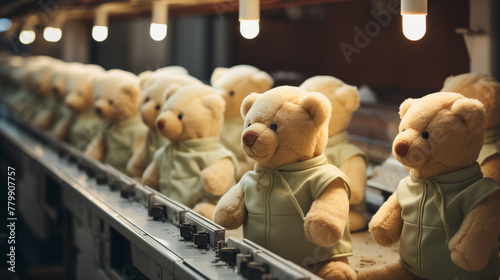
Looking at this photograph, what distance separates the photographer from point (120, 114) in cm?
426

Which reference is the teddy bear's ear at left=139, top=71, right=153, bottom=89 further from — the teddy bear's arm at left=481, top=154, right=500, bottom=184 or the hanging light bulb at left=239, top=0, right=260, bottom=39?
the teddy bear's arm at left=481, top=154, right=500, bottom=184

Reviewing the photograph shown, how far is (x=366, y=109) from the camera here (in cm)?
494

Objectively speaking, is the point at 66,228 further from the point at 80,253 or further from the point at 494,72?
the point at 494,72

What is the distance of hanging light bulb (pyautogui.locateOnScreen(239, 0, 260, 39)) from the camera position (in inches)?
102

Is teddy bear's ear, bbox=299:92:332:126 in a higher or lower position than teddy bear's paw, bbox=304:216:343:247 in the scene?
higher

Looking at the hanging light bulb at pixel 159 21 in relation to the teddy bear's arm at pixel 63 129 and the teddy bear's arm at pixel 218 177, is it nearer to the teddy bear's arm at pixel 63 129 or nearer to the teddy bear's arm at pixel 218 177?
the teddy bear's arm at pixel 218 177

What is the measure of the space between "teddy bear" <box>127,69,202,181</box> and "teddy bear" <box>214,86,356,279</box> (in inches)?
47.7

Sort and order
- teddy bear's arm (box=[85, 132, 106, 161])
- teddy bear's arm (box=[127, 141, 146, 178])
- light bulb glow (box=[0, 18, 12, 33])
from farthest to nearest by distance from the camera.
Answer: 1. light bulb glow (box=[0, 18, 12, 33])
2. teddy bear's arm (box=[85, 132, 106, 161])
3. teddy bear's arm (box=[127, 141, 146, 178])

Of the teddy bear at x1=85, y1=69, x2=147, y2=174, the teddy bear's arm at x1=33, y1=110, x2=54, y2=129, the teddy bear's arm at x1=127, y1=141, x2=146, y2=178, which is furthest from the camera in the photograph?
the teddy bear's arm at x1=33, y1=110, x2=54, y2=129

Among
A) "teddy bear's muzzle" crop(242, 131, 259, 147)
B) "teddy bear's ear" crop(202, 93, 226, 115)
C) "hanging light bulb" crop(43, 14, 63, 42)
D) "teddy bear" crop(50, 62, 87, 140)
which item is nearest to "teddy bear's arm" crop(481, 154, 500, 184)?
"teddy bear's muzzle" crop(242, 131, 259, 147)

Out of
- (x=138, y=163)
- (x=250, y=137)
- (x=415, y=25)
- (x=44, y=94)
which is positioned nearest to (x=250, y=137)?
(x=250, y=137)

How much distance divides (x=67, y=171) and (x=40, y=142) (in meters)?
1.50

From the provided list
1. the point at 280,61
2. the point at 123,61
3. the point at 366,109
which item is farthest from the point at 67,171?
the point at 280,61

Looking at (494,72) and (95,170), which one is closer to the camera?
(494,72)
